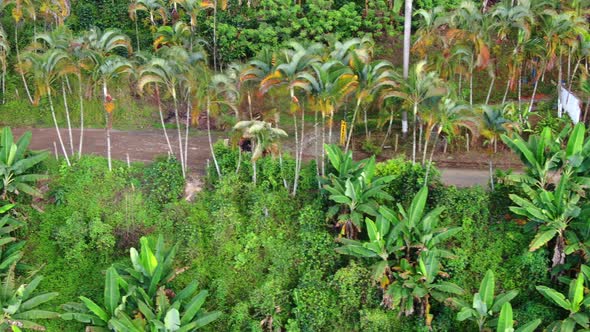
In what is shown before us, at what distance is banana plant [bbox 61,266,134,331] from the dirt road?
534 centimetres

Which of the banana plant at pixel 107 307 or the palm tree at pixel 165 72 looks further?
the palm tree at pixel 165 72

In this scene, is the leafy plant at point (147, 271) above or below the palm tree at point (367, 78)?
below

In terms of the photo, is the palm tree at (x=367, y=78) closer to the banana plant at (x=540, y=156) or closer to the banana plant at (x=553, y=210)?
the banana plant at (x=540, y=156)

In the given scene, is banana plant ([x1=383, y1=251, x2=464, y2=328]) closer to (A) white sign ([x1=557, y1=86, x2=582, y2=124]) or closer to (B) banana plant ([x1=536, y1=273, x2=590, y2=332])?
(B) banana plant ([x1=536, y1=273, x2=590, y2=332])

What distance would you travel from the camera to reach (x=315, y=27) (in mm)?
22641

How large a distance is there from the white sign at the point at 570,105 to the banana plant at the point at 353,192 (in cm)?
685

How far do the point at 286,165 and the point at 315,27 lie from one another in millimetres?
7112

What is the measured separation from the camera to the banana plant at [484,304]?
13.6 metres

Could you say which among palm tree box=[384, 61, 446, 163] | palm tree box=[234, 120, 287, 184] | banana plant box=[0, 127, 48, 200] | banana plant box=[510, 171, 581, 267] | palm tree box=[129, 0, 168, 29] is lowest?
banana plant box=[510, 171, 581, 267]

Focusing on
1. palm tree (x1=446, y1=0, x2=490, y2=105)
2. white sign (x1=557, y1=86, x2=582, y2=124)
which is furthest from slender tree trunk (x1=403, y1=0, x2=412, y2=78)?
white sign (x1=557, y1=86, x2=582, y2=124)

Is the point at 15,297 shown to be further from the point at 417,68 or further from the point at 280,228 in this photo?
the point at 417,68

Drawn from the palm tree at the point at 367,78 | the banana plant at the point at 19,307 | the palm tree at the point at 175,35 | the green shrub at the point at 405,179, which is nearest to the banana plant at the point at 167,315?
the banana plant at the point at 19,307

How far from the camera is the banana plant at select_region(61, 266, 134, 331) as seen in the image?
13.4 meters

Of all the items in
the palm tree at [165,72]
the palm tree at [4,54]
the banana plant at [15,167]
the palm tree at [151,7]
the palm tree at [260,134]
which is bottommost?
the banana plant at [15,167]
